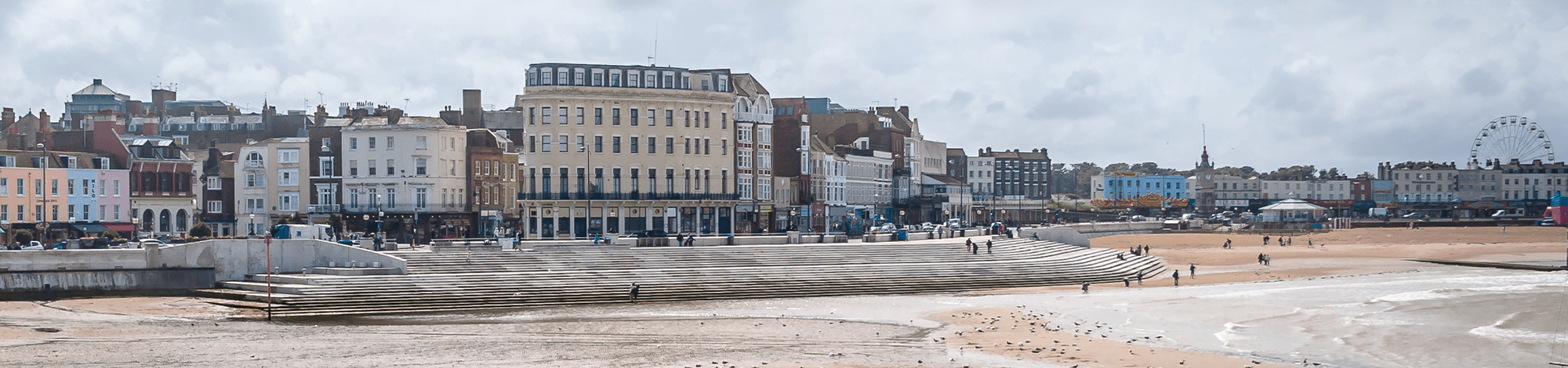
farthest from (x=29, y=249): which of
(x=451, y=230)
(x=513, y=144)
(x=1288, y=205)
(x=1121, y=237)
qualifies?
(x=1288, y=205)

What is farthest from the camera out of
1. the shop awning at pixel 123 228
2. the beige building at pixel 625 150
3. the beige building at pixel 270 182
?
the beige building at pixel 270 182

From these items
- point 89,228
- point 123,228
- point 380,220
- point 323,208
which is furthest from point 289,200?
point 89,228

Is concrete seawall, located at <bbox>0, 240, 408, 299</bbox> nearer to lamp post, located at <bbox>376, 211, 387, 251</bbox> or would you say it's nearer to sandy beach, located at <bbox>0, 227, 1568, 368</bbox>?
sandy beach, located at <bbox>0, 227, 1568, 368</bbox>

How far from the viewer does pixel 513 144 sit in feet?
289

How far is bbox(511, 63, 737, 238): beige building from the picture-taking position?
7200 cm

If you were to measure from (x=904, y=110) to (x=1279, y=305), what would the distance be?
82563 mm

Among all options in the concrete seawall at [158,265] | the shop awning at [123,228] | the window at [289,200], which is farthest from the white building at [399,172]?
the concrete seawall at [158,265]

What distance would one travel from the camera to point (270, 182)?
7788cm

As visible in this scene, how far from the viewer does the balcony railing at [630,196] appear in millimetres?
72250

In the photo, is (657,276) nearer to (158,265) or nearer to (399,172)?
(158,265)

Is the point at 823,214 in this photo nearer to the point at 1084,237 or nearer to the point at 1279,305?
the point at 1084,237

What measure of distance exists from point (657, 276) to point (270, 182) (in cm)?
3669

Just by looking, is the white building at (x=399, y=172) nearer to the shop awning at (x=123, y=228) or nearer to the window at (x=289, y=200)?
the window at (x=289, y=200)

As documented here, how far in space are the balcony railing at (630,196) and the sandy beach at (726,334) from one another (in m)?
27.3
